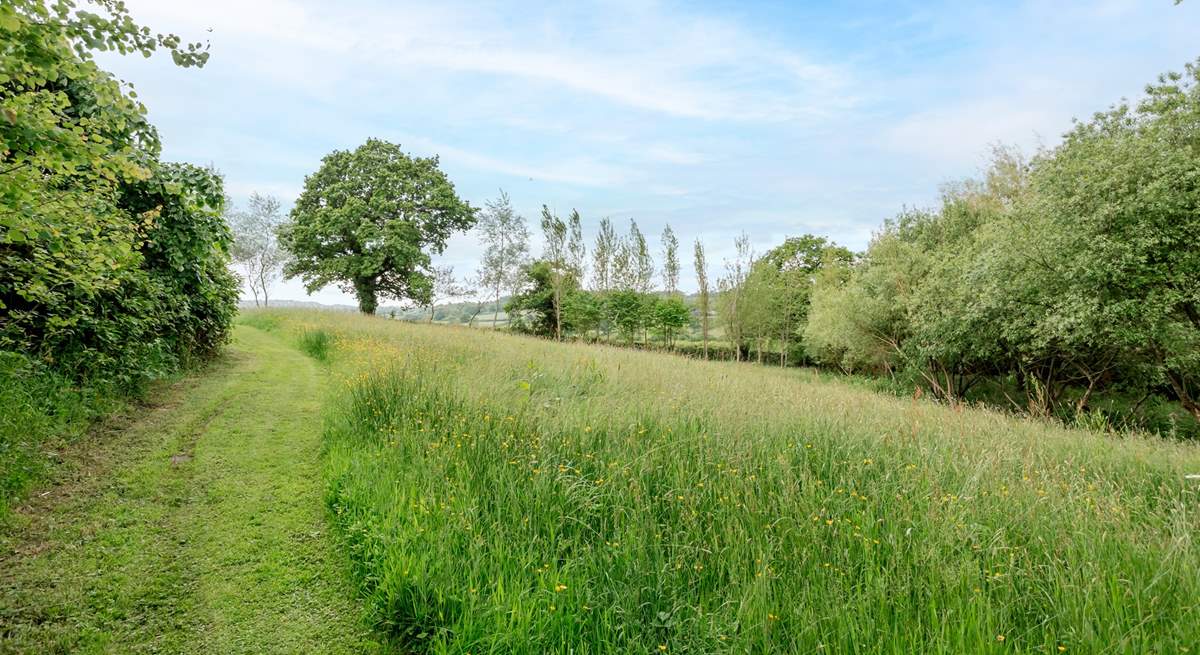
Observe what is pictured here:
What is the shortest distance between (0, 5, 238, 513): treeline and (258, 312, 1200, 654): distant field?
3.20m

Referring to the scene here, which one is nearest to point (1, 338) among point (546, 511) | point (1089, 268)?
point (546, 511)

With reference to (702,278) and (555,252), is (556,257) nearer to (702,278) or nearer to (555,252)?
(555,252)

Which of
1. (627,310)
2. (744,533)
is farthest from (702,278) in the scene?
(744,533)

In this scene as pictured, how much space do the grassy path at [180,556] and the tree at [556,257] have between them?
94.9 feet

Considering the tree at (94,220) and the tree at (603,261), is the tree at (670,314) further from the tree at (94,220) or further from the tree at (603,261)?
the tree at (94,220)

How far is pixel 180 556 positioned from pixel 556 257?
107 ft

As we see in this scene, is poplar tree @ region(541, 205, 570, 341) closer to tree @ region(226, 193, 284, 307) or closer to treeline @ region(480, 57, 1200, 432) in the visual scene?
treeline @ region(480, 57, 1200, 432)

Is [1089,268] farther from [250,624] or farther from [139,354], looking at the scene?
[139,354]

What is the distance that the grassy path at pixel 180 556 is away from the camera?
10.0 ft

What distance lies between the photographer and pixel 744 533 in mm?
3293

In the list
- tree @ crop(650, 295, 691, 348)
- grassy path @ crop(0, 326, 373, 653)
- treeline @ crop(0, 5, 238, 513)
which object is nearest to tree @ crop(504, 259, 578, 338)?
tree @ crop(650, 295, 691, 348)

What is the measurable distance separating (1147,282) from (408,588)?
18468 millimetres

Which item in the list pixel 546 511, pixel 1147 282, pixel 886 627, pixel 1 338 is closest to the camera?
pixel 886 627

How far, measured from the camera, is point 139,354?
7949 millimetres
